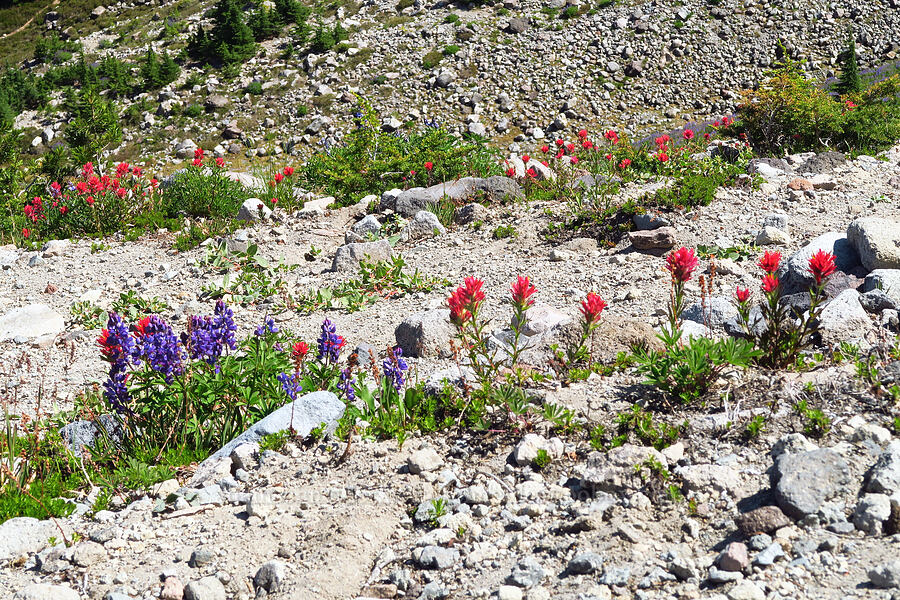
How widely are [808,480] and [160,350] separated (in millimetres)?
3519

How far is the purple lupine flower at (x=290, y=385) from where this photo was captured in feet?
14.4

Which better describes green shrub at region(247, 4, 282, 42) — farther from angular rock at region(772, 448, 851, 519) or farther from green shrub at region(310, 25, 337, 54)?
angular rock at region(772, 448, 851, 519)

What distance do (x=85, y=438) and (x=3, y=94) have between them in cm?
2669

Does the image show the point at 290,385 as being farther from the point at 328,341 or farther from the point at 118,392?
the point at 118,392

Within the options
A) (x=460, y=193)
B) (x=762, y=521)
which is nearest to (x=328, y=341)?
(x=762, y=521)

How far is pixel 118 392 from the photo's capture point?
4.17m

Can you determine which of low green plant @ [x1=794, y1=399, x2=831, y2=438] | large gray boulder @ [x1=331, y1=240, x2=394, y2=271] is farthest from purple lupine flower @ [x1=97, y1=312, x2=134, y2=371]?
large gray boulder @ [x1=331, y1=240, x2=394, y2=271]

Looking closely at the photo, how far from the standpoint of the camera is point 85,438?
179 inches

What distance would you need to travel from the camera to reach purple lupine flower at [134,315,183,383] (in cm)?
411

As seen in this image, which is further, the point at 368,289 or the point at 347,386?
the point at 368,289

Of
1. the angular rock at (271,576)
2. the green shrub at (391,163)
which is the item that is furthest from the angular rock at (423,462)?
the green shrub at (391,163)

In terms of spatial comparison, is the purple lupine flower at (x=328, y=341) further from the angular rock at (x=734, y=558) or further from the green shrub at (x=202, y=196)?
the green shrub at (x=202, y=196)

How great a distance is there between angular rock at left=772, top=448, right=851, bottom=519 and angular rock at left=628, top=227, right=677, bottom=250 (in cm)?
464

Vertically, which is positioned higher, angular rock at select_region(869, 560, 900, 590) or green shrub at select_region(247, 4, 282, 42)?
angular rock at select_region(869, 560, 900, 590)
